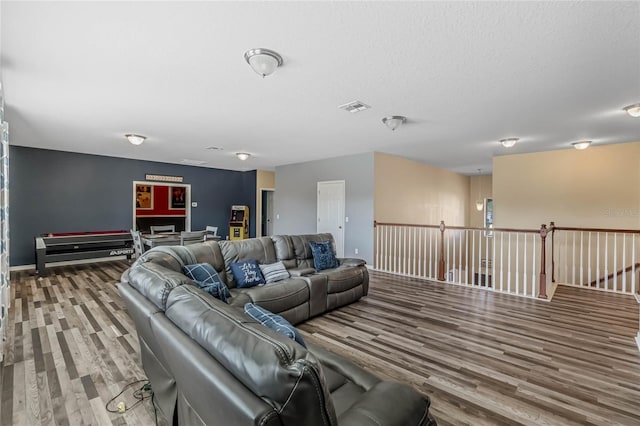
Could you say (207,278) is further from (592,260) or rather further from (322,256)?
(592,260)

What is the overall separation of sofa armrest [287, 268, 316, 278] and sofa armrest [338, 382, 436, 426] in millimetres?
2538

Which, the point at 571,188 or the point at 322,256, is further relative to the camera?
the point at 571,188

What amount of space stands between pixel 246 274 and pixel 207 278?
0.65 meters

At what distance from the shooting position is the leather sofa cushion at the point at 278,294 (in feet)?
10.0

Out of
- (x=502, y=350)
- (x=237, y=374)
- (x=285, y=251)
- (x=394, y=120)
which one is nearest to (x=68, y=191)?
(x=285, y=251)

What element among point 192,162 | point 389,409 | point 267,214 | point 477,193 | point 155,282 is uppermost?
point 192,162

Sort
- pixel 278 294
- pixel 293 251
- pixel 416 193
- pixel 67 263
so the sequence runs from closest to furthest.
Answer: pixel 278 294, pixel 293 251, pixel 67 263, pixel 416 193

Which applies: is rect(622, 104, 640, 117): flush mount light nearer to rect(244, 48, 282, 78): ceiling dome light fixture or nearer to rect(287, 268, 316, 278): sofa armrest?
rect(244, 48, 282, 78): ceiling dome light fixture

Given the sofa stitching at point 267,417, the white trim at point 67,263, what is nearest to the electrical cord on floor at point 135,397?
the sofa stitching at point 267,417

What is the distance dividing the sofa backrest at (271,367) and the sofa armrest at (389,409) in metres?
0.23

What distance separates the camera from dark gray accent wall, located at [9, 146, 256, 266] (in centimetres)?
639

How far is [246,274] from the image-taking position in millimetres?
3400

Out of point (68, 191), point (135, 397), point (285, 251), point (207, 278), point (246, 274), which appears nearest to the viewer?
point (135, 397)

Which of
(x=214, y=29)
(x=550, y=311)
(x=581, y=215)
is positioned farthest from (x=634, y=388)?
(x=581, y=215)
